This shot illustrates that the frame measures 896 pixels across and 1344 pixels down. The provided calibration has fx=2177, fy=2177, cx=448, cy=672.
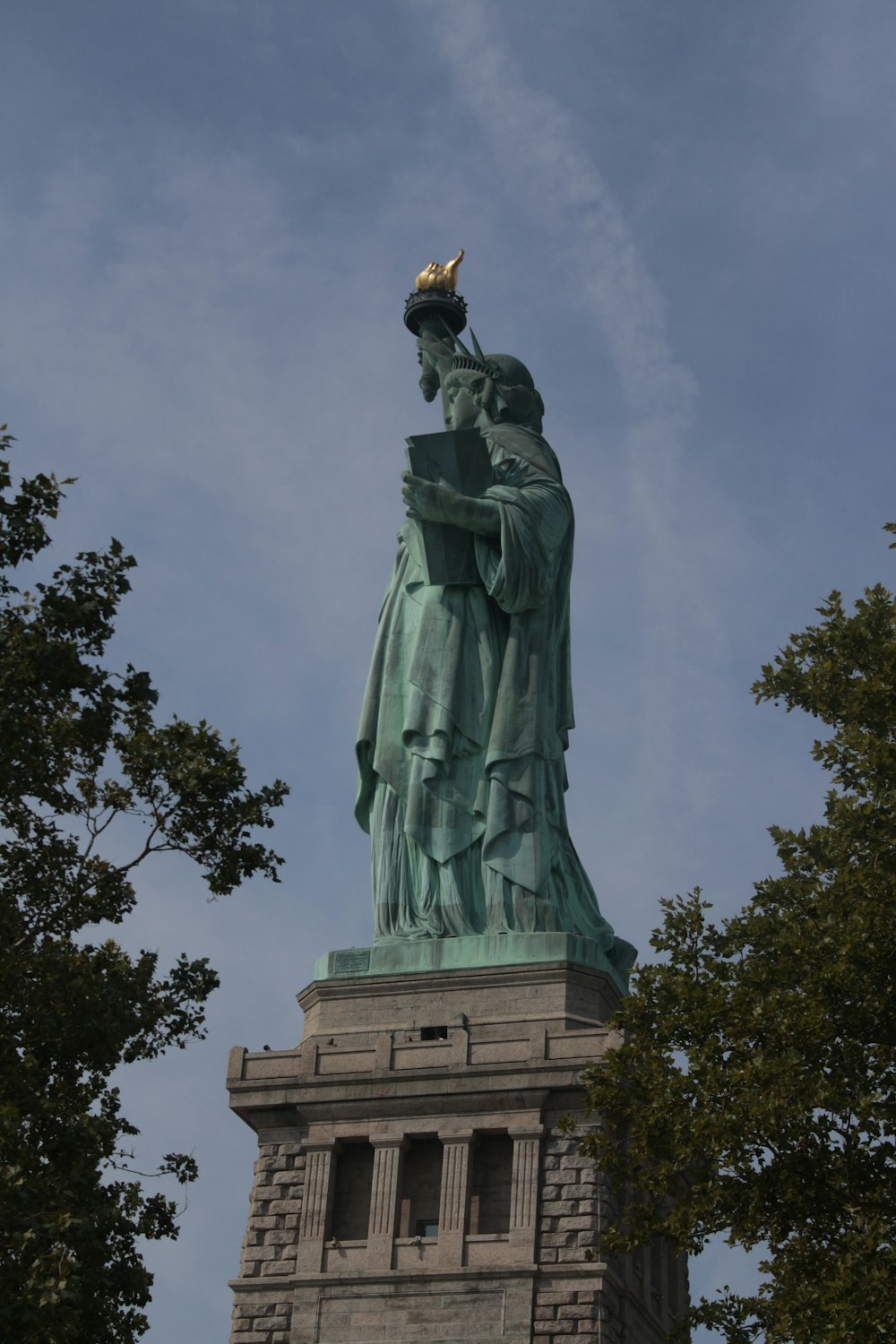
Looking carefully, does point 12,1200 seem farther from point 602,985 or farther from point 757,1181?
point 602,985

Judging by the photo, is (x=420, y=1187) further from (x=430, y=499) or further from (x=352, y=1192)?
(x=430, y=499)

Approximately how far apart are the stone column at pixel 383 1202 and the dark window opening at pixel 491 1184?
1104 mm

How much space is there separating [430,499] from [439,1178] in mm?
11474

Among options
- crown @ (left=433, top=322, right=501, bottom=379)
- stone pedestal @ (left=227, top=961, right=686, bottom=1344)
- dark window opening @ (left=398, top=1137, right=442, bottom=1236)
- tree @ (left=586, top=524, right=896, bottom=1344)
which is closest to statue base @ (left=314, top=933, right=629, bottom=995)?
stone pedestal @ (left=227, top=961, right=686, bottom=1344)

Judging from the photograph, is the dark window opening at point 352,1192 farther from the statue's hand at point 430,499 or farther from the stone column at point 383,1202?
the statue's hand at point 430,499

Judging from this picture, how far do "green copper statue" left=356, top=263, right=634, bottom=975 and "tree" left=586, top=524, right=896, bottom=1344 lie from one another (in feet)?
29.2

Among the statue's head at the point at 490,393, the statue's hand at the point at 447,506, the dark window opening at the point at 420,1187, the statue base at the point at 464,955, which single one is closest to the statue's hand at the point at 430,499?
the statue's hand at the point at 447,506

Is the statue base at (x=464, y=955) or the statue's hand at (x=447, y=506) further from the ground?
the statue's hand at (x=447, y=506)

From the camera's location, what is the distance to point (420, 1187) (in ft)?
103

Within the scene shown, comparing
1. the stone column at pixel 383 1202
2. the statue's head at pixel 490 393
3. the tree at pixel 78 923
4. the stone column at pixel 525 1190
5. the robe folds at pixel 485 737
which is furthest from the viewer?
the statue's head at pixel 490 393

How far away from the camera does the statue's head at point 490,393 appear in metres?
39.4

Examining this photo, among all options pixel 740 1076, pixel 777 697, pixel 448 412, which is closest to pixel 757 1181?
pixel 740 1076

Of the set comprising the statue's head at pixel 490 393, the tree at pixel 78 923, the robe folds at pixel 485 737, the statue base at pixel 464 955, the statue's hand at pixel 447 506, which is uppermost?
the statue's head at pixel 490 393

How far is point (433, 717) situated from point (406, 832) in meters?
2.00
